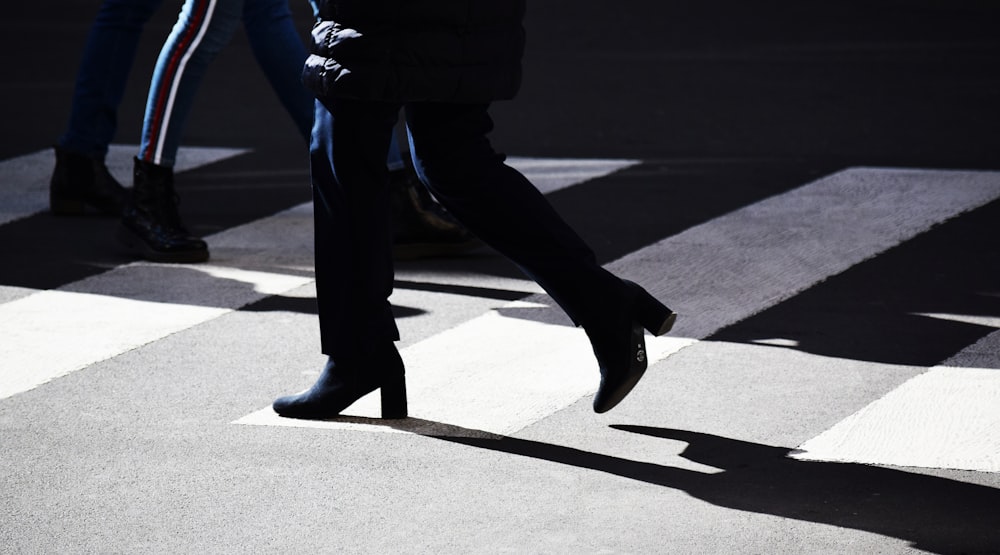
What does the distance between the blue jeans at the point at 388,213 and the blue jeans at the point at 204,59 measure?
1.87 m

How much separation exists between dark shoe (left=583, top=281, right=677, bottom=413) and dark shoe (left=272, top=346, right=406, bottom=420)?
1.48 feet

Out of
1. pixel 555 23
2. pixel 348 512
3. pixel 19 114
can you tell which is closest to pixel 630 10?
pixel 555 23

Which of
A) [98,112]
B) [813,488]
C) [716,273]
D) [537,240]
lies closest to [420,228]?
[716,273]

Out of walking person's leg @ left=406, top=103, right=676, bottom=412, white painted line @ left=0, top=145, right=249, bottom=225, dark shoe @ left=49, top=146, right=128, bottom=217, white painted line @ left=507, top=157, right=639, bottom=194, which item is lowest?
white painted line @ left=0, top=145, right=249, bottom=225

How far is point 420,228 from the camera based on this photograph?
19.8 ft

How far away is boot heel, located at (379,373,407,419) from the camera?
13.6ft

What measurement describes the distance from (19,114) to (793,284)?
4.77 metres

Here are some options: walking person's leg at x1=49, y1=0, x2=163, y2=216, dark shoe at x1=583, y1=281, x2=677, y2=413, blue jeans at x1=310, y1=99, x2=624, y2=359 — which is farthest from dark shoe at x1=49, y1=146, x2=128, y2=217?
dark shoe at x1=583, y1=281, x2=677, y2=413

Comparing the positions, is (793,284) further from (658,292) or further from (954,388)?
(954,388)

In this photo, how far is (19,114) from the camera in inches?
352

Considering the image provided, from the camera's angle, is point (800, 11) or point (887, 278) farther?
point (800, 11)

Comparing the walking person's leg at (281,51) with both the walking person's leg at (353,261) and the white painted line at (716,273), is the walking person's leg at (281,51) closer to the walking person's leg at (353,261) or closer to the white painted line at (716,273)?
the white painted line at (716,273)

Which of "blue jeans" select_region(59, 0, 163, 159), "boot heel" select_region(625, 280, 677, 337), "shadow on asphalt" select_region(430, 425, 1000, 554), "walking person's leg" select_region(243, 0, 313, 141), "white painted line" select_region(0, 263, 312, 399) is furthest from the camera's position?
"blue jeans" select_region(59, 0, 163, 159)

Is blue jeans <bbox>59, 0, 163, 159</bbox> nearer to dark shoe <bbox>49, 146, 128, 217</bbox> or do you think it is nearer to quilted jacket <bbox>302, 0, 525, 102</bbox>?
dark shoe <bbox>49, 146, 128, 217</bbox>
